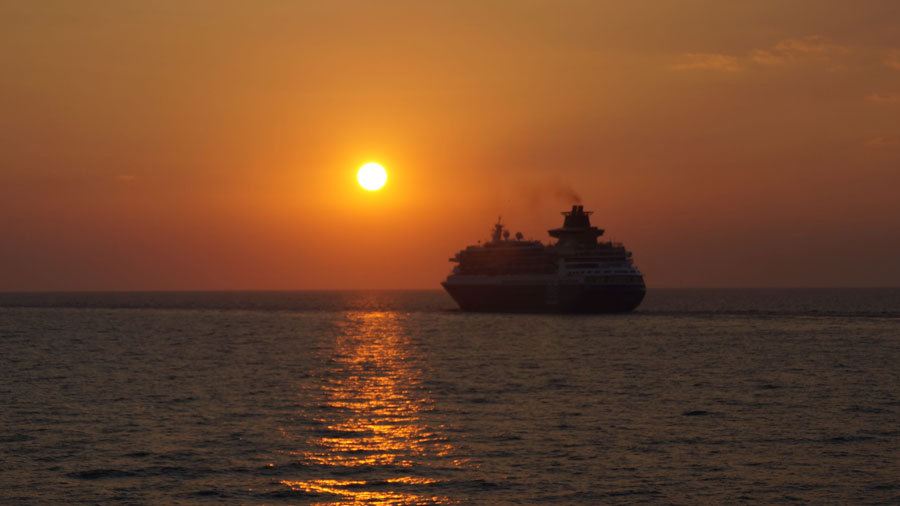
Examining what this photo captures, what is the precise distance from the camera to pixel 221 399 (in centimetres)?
4494

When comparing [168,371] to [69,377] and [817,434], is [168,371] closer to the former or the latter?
[69,377]

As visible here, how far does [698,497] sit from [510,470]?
20.1ft

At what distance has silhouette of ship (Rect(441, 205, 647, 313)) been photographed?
136m

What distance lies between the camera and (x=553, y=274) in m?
143

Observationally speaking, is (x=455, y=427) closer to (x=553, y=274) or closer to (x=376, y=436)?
(x=376, y=436)

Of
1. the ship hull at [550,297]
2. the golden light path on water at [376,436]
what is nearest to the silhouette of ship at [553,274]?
the ship hull at [550,297]

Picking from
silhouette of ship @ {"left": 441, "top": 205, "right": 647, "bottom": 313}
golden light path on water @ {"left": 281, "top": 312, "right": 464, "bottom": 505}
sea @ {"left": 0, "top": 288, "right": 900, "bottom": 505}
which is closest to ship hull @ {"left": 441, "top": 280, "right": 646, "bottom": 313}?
silhouette of ship @ {"left": 441, "top": 205, "right": 647, "bottom": 313}

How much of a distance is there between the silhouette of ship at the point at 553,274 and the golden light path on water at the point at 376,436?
242 ft

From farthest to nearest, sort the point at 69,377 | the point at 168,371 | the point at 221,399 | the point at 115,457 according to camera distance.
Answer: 1. the point at 168,371
2. the point at 69,377
3. the point at 221,399
4. the point at 115,457

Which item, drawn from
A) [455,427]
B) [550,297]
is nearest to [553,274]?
[550,297]

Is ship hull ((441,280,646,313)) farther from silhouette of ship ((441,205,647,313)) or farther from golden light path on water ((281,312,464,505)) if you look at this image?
golden light path on water ((281,312,464,505))

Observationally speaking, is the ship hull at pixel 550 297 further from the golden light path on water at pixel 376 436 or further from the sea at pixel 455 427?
the golden light path on water at pixel 376 436

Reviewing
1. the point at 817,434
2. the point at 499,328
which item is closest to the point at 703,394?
the point at 817,434

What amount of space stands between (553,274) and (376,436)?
4346 inches
